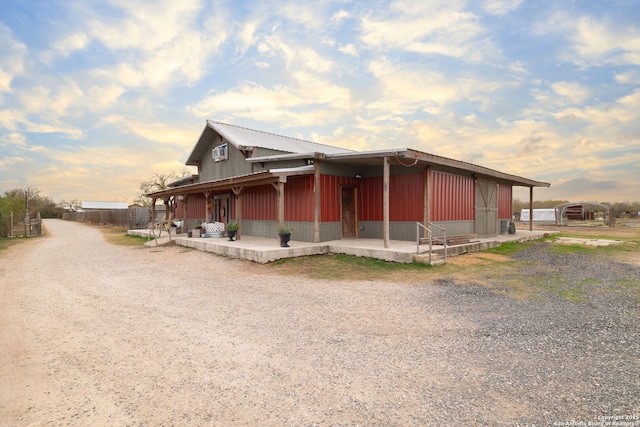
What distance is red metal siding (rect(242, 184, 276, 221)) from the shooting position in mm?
14273

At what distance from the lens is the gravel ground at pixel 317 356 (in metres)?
2.75

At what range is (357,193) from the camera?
1383 centimetres

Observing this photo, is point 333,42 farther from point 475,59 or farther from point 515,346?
point 515,346

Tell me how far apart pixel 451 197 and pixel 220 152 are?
1214cm

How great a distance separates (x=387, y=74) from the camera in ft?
45.1

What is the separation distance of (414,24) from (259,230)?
10.4 metres

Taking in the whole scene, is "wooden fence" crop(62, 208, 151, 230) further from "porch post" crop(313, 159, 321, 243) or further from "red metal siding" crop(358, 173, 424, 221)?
"red metal siding" crop(358, 173, 424, 221)

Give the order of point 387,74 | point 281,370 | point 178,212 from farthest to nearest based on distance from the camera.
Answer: point 178,212 < point 387,74 < point 281,370

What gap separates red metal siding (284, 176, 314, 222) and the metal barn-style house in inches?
1.5

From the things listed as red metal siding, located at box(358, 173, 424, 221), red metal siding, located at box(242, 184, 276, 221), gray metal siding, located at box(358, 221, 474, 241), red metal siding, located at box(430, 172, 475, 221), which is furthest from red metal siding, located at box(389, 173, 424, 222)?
red metal siding, located at box(242, 184, 276, 221)

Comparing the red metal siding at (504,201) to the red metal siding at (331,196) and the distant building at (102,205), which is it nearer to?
the red metal siding at (331,196)

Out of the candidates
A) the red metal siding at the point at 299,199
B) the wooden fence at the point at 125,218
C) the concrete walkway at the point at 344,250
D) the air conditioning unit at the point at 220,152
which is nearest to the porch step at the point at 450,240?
the concrete walkway at the point at 344,250

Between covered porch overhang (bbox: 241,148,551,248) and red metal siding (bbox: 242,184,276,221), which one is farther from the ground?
covered porch overhang (bbox: 241,148,551,248)

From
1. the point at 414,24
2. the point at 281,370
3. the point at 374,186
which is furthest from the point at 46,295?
the point at 414,24
